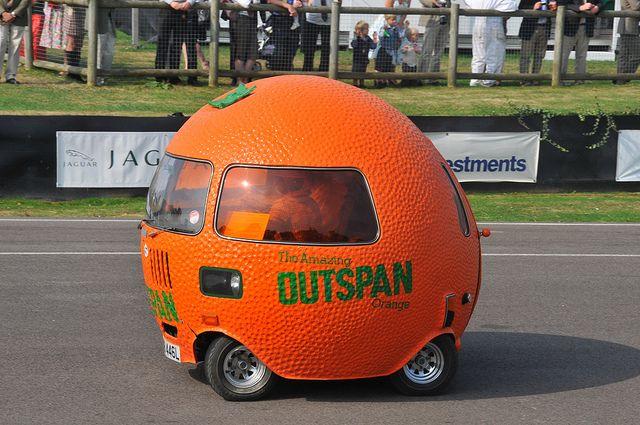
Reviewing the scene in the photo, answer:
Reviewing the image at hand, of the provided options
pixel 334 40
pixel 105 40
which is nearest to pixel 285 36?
pixel 334 40

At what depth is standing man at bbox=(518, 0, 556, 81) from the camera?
86.1 ft

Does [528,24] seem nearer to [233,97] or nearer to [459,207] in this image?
[459,207]

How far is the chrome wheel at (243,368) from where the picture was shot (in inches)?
305

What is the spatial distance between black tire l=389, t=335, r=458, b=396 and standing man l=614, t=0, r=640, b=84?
20.7 meters

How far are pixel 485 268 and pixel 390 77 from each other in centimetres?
1237

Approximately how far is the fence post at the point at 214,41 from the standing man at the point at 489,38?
241 inches

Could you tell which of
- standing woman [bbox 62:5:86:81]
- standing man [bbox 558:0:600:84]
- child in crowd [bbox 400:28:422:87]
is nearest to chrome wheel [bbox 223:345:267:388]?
standing woman [bbox 62:5:86:81]

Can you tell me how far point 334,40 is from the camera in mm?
24969

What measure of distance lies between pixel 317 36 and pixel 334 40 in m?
0.39

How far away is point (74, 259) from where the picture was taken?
13484 millimetres

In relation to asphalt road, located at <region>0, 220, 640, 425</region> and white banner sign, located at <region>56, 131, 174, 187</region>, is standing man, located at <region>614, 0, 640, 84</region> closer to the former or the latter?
white banner sign, located at <region>56, 131, 174, 187</region>

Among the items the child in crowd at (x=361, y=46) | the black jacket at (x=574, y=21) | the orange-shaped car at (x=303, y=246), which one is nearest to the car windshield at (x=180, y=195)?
the orange-shaped car at (x=303, y=246)

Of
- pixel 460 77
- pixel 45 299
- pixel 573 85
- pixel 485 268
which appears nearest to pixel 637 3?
pixel 573 85

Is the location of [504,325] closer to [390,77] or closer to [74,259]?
[74,259]
